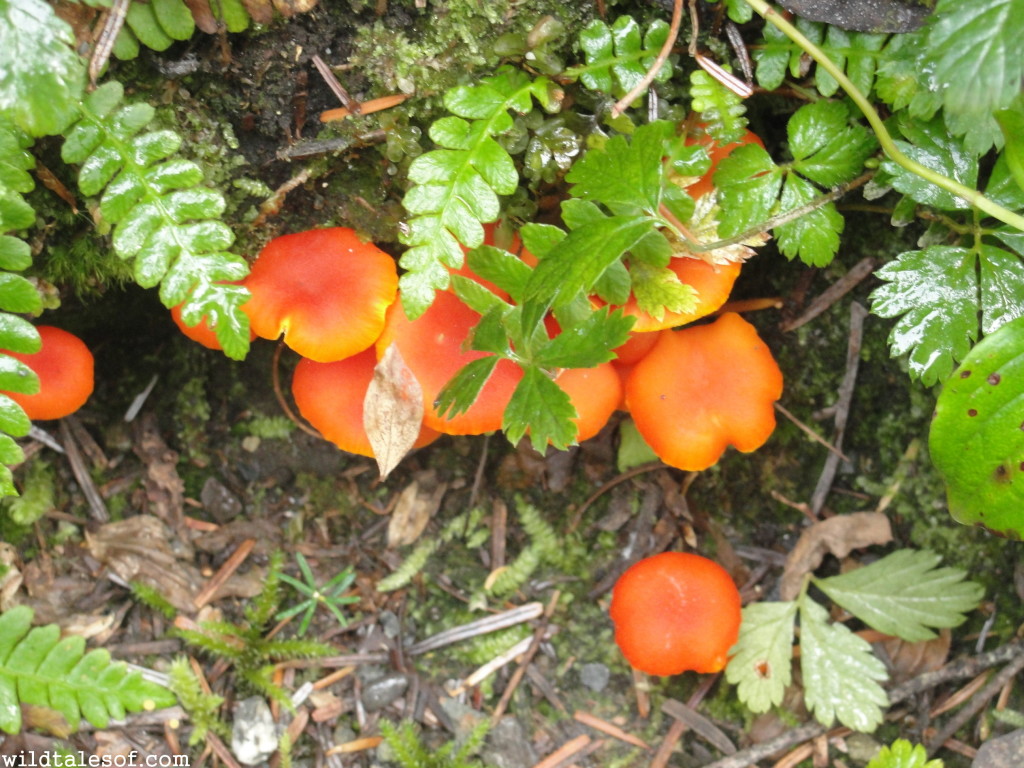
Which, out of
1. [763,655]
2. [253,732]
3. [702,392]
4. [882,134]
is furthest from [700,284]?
[253,732]

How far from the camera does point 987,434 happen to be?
86.4 inches

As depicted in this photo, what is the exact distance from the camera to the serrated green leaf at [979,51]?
189 centimetres

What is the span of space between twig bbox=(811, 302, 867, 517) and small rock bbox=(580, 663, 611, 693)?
43.5 inches

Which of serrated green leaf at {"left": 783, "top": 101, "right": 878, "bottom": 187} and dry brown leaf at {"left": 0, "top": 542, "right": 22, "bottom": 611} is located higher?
serrated green leaf at {"left": 783, "top": 101, "right": 878, "bottom": 187}

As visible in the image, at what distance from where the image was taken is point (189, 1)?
7.73ft

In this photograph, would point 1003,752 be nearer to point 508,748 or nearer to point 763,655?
point 763,655

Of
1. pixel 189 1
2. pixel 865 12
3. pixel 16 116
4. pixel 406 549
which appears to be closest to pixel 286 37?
pixel 189 1

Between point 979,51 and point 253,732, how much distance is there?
10.9ft

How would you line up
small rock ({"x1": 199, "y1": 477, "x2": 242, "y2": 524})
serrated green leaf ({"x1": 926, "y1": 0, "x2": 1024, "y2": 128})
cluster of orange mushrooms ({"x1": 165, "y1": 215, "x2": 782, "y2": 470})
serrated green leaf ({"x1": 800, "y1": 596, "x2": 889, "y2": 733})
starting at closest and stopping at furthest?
serrated green leaf ({"x1": 926, "y1": 0, "x2": 1024, "y2": 128}) → cluster of orange mushrooms ({"x1": 165, "y1": 215, "x2": 782, "y2": 470}) → serrated green leaf ({"x1": 800, "y1": 596, "x2": 889, "y2": 733}) → small rock ({"x1": 199, "y1": 477, "x2": 242, "y2": 524})

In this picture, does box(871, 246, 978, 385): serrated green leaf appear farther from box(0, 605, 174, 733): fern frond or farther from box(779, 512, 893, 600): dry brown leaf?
box(0, 605, 174, 733): fern frond

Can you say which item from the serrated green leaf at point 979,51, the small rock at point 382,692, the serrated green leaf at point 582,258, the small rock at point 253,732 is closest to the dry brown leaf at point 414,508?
the small rock at point 382,692

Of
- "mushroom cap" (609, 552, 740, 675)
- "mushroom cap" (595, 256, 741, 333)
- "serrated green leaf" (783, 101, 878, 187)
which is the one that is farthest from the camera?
"mushroom cap" (609, 552, 740, 675)

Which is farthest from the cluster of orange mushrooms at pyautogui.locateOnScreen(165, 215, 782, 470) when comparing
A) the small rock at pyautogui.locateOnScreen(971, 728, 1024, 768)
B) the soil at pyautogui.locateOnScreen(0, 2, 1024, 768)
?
the small rock at pyautogui.locateOnScreen(971, 728, 1024, 768)

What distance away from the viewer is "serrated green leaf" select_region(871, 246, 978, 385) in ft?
7.91
